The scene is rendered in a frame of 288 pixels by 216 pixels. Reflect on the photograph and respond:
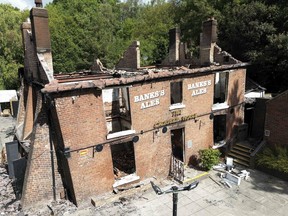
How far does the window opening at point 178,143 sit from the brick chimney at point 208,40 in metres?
5.75

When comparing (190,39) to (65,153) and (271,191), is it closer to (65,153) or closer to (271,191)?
(271,191)

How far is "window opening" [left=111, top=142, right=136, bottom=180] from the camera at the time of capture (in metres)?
12.9

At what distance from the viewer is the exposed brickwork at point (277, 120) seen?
13.4 m

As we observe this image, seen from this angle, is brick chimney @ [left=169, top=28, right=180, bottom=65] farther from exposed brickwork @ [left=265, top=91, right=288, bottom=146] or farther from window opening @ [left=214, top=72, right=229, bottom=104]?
exposed brickwork @ [left=265, top=91, right=288, bottom=146]

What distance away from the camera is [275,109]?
13820 mm

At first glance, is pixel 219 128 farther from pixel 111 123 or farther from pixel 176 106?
pixel 111 123

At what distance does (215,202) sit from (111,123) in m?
6.80

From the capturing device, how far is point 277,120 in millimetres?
13758

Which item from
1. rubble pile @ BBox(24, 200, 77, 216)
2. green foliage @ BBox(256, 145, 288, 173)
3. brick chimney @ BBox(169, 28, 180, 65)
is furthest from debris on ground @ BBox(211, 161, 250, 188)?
brick chimney @ BBox(169, 28, 180, 65)

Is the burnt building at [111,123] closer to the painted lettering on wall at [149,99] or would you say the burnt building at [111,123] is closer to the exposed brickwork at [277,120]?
the painted lettering on wall at [149,99]

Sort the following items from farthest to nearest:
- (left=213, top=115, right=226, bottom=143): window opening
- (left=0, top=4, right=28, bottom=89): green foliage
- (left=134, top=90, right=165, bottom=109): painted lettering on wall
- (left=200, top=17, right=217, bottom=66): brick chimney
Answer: (left=0, top=4, right=28, bottom=89): green foliage
(left=200, top=17, right=217, bottom=66): brick chimney
(left=213, top=115, right=226, bottom=143): window opening
(left=134, top=90, right=165, bottom=109): painted lettering on wall

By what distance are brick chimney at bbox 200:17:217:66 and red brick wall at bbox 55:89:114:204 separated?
31.0 ft

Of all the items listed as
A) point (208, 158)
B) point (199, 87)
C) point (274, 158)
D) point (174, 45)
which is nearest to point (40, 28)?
point (199, 87)

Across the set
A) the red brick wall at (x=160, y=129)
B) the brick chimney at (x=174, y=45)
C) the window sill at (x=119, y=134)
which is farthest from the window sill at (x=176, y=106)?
the brick chimney at (x=174, y=45)
